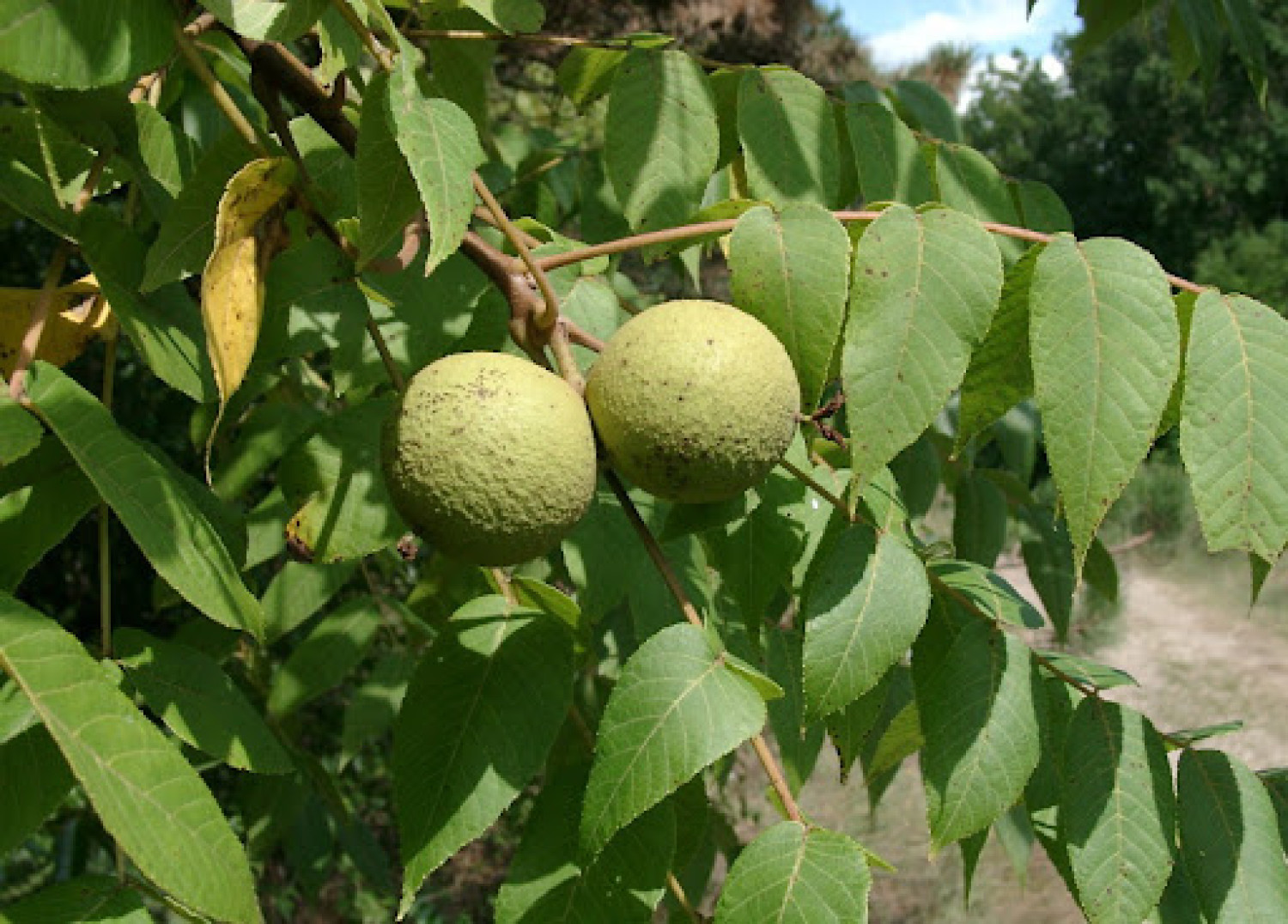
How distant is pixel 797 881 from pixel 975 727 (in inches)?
12.5

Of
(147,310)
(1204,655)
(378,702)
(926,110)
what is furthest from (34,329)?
(1204,655)

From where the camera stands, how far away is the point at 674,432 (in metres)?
1.13

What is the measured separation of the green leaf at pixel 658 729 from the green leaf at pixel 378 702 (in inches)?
52.3

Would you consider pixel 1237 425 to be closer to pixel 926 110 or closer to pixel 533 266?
pixel 533 266

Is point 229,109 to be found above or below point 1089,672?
above

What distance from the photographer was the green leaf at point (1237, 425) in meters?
1.22

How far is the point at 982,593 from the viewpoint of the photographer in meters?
1.44

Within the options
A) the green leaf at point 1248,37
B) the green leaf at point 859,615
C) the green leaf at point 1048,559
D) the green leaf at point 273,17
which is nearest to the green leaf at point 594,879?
the green leaf at point 859,615

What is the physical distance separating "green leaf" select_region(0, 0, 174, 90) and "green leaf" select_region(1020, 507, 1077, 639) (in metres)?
1.93

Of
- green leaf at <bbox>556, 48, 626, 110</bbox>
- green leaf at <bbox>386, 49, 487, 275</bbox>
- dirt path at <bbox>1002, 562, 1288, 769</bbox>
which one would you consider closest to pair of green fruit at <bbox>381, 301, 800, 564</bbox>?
green leaf at <bbox>386, 49, 487, 275</bbox>

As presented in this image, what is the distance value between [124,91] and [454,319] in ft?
1.79

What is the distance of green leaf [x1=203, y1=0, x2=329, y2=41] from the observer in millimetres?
1174

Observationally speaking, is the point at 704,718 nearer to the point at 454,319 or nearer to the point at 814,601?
the point at 814,601

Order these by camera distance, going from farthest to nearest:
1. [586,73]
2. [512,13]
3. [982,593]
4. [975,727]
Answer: [586,73] → [512,13] → [982,593] → [975,727]
